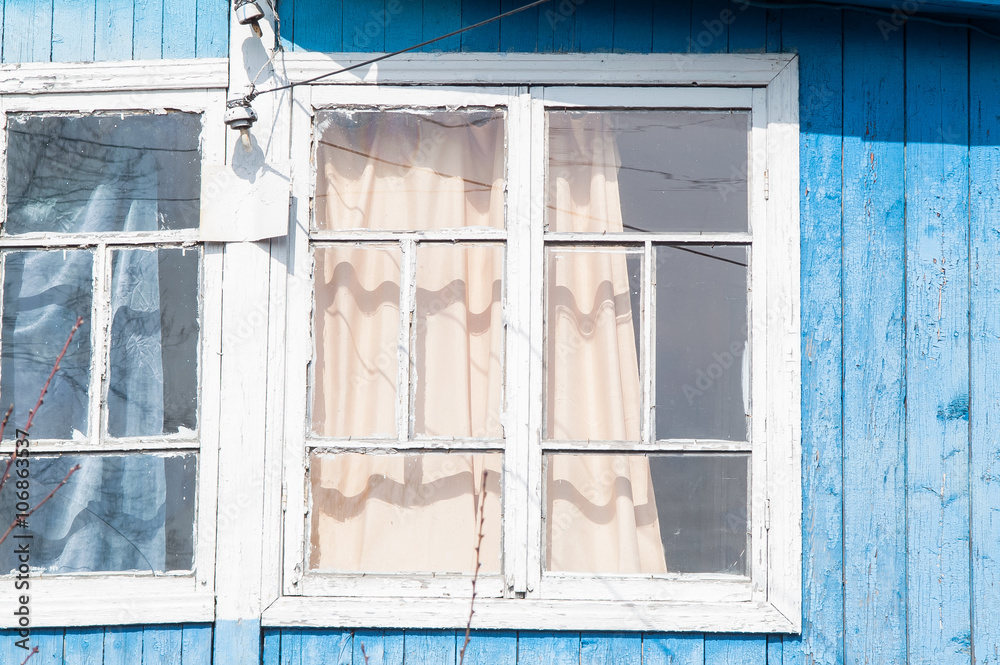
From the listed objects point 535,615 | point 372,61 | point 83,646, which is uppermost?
point 372,61

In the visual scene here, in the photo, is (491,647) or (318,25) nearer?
(491,647)

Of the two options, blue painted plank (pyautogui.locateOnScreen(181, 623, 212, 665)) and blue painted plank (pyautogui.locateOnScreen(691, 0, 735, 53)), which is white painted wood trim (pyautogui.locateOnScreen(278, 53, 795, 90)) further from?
blue painted plank (pyautogui.locateOnScreen(181, 623, 212, 665))

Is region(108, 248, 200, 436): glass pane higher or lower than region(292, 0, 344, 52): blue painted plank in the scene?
lower

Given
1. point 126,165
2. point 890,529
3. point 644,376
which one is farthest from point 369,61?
point 890,529

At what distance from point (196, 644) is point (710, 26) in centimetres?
261

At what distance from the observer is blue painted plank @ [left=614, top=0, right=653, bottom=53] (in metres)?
2.42

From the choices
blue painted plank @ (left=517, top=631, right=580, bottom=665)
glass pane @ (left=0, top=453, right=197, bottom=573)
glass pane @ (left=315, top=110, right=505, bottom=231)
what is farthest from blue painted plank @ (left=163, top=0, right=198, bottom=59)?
blue painted plank @ (left=517, top=631, right=580, bottom=665)

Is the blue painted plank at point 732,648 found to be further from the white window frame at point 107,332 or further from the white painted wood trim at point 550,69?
the white painted wood trim at point 550,69

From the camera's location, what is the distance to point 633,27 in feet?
7.96

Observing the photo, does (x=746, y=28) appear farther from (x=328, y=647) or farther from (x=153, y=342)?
(x=328, y=647)

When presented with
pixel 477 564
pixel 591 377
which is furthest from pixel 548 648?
pixel 591 377

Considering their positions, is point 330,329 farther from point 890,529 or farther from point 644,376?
point 890,529

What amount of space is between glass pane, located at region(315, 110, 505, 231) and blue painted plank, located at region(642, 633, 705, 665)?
144cm

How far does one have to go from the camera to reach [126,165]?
8.16 feet
